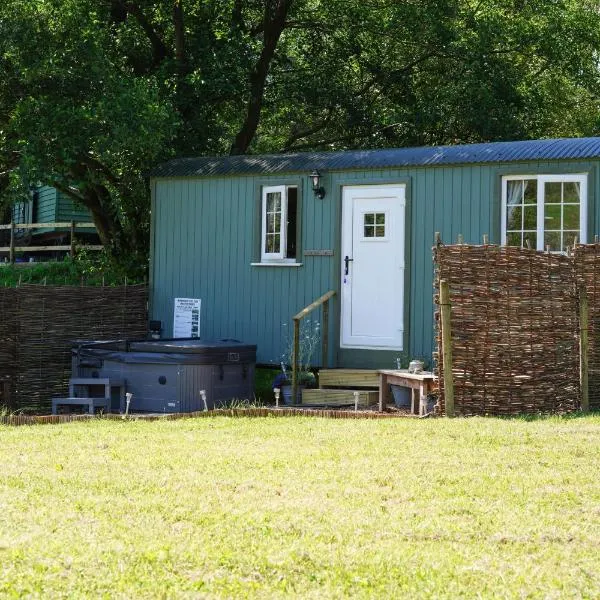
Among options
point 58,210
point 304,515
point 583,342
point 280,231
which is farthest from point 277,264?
point 58,210

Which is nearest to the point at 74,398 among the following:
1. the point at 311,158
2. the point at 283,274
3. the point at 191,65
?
the point at 283,274

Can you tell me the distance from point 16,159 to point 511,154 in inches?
307

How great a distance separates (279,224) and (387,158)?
1.78 meters

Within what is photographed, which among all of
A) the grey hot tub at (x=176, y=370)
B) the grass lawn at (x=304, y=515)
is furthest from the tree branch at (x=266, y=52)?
the grass lawn at (x=304, y=515)

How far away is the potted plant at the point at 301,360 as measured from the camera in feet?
43.6

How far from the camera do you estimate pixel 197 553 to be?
5145 millimetres

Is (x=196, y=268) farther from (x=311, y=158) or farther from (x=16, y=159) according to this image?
(x=16, y=159)

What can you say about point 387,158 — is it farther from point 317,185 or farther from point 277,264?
point 277,264

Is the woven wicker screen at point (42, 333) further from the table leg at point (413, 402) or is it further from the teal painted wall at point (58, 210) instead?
the teal painted wall at point (58, 210)

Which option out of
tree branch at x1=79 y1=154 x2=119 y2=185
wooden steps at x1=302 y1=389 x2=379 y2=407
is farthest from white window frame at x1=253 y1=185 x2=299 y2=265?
tree branch at x1=79 y1=154 x2=119 y2=185

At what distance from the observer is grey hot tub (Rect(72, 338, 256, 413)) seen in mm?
12906

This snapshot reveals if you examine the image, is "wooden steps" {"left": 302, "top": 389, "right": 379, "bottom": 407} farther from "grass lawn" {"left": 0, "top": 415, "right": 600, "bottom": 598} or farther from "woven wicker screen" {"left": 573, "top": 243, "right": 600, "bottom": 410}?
"grass lawn" {"left": 0, "top": 415, "right": 600, "bottom": 598}

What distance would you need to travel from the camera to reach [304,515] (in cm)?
595

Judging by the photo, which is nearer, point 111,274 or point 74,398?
point 74,398
